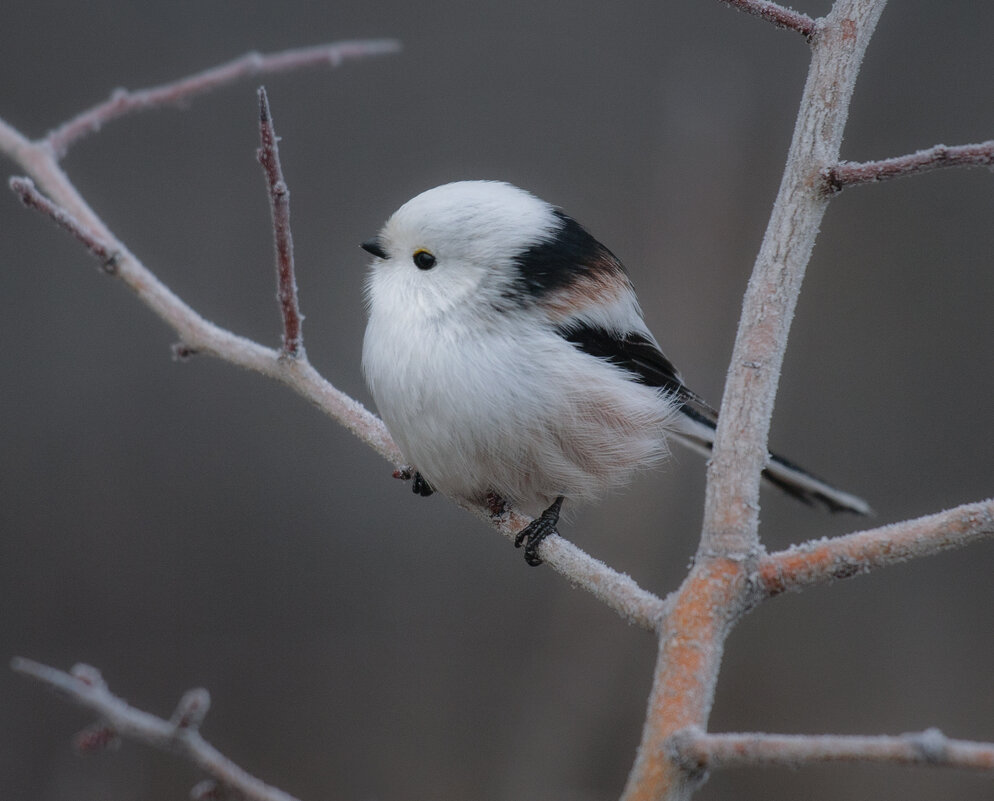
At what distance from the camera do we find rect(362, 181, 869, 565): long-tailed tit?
1.77 meters

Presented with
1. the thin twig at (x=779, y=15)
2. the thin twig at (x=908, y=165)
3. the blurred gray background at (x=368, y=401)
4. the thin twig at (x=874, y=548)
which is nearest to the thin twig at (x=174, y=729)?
the thin twig at (x=874, y=548)

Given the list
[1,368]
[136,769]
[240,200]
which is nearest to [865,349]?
[240,200]

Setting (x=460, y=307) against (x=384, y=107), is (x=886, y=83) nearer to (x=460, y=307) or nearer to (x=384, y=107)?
(x=384, y=107)

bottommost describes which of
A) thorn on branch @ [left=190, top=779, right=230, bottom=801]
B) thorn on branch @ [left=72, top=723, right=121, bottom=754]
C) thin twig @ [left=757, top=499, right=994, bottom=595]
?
thorn on branch @ [left=190, top=779, right=230, bottom=801]

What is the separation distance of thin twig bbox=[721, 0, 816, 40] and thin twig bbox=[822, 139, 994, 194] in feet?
0.59

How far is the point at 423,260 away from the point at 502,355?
244mm

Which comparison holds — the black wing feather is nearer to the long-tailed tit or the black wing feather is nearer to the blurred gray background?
the long-tailed tit

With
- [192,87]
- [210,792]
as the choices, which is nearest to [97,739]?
[210,792]

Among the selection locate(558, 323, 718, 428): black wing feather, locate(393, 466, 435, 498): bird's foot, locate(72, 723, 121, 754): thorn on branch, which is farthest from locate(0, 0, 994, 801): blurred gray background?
locate(72, 723, 121, 754): thorn on branch

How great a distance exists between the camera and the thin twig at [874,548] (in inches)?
40.4

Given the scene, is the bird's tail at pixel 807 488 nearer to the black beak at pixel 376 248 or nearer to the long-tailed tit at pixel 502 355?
the long-tailed tit at pixel 502 355

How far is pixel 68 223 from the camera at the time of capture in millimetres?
1618

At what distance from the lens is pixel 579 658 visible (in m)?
3.21

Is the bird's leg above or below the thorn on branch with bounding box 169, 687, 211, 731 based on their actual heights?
above
